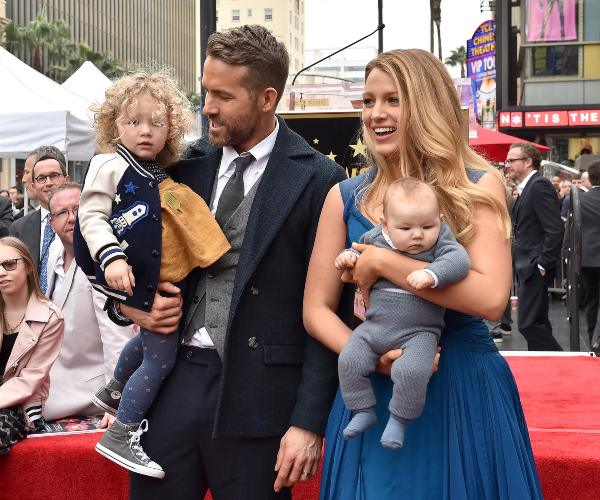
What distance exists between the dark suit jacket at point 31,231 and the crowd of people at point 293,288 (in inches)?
103

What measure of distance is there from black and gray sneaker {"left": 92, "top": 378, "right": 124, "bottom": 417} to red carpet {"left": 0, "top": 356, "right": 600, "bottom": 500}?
3.90ft

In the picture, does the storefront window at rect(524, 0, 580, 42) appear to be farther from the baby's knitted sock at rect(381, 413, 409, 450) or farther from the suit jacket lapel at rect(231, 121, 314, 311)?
the baby's knitted sock at rect(381, 413, 409, 450)

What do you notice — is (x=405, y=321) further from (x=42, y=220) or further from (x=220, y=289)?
(x=42, y=220)

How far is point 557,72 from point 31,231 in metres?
31.2

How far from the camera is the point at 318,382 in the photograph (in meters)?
2.78

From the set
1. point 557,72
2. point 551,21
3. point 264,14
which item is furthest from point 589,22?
point 264,14

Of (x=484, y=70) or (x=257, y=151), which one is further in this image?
(x=484, y=70)

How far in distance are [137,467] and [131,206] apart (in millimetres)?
810

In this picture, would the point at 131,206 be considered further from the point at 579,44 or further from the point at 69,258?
the point at 579,44

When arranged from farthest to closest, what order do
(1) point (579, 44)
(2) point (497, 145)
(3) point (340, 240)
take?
1. (1) point (579, 44)
2. (2) point (497, 145)
3. (3) point (340, 240)

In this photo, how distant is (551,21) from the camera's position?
3369cm

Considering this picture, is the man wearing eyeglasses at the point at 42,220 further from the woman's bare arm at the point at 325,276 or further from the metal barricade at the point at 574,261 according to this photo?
the metal barricade at the point at 574,261

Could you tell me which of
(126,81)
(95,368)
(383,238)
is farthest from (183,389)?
(95,368)

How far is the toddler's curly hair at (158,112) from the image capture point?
303 cm
